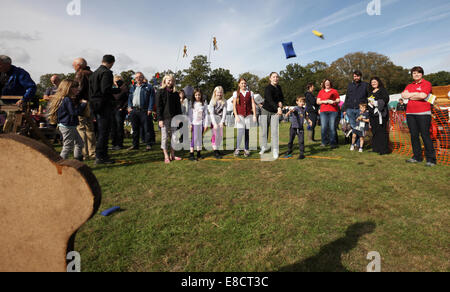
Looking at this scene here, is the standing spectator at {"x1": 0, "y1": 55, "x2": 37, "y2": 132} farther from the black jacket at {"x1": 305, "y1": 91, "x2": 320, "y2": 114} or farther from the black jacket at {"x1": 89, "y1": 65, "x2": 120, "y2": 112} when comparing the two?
the black jacket at {"x1": 305, "y1": 91, "x2": 320, "y2": 114}

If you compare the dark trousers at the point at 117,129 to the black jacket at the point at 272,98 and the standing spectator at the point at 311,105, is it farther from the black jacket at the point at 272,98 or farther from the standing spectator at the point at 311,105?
the standing spectator at the point at 311,105

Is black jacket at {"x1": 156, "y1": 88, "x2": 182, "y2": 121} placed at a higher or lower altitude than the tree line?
lower

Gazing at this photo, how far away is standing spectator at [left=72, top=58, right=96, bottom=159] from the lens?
5.72 metres

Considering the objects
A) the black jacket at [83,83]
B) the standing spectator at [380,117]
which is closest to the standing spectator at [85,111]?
the black jacket at [83,83]

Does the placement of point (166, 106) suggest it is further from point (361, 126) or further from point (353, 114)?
point (353, 114)

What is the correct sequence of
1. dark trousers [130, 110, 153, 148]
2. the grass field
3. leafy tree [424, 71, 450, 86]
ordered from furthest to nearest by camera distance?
leafy tree [424, 71, 450, 86] < dark trousers [130, 110, 153, 148] < the grass field

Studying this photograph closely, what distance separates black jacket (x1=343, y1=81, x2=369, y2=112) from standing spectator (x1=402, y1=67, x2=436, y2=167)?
1841mm

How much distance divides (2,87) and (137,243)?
4.78m

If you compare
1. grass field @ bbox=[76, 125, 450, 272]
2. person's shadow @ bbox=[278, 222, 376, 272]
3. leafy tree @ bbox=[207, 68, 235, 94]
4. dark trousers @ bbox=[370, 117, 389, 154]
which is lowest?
person's shadow @ bbox=[278, 222, 376, 272]

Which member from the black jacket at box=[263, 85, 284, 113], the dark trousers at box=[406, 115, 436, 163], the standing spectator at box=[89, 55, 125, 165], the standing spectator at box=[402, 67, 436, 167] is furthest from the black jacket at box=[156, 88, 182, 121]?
the dark trousers at box=[406, 115, 436, 163]

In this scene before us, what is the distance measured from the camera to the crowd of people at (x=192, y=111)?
496 cm

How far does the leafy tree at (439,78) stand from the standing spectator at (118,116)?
96014mm

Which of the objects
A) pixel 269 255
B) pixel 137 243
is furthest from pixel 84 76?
pixel 269 255
